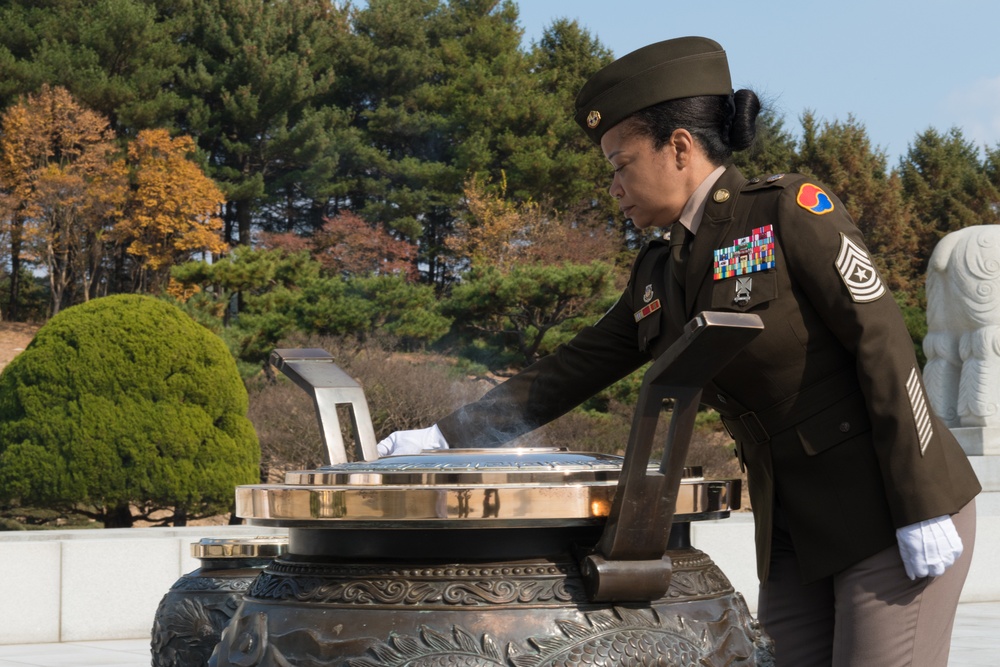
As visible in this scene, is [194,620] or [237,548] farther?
[237,548]

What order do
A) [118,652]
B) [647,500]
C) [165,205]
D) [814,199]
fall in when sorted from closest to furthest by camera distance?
[647,500] < [814,199] < [118,652] < [165,205]

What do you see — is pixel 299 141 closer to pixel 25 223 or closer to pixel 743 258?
pixel 25 223

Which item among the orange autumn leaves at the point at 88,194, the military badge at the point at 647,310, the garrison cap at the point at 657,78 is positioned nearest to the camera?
the garrison cap at the point at 657,78

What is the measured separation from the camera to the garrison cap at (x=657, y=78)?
1887 millimetres

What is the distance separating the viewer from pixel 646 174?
6.30ft

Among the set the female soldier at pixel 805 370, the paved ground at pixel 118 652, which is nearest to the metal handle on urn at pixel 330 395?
the female soldier at pixel 805 370

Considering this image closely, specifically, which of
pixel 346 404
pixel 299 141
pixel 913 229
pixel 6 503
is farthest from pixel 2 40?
pixel 346 404

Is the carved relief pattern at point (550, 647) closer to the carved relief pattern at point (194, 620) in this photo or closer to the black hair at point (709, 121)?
the black hair at point (709, 121)

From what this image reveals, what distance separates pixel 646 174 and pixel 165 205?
25.2 m

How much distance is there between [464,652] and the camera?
155cm

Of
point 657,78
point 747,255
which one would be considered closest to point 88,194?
point 657,78

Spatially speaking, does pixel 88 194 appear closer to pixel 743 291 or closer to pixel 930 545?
pixel 743 291

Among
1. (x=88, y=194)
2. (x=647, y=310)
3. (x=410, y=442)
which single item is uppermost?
(x=88, y=194)

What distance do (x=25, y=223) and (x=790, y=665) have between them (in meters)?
26.5
